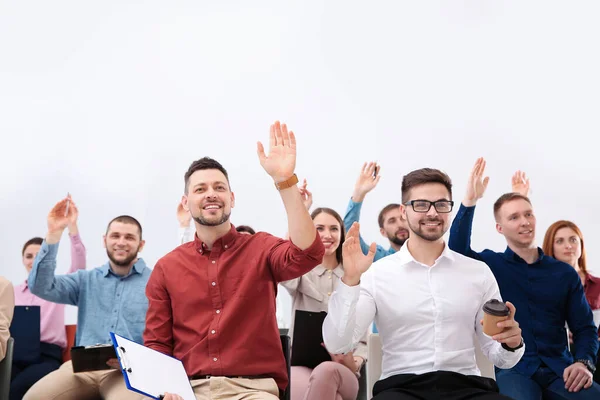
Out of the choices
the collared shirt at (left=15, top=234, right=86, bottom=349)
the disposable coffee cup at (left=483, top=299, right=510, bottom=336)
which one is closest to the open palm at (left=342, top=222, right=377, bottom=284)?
the disposable coffee cup at (left=483, top=299, right=510, bottom=336)

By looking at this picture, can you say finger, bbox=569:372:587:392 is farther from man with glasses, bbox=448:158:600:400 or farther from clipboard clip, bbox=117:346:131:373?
clipboard clip, bbox=117:346:131:373

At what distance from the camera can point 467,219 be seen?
123 inches

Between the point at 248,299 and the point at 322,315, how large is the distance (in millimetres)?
646

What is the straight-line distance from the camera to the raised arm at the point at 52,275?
3.54 m

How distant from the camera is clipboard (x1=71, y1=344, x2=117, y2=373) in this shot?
2.65 m

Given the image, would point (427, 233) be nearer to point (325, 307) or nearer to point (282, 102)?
point (325, 307)

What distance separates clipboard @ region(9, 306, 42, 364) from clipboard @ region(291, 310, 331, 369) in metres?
1.54

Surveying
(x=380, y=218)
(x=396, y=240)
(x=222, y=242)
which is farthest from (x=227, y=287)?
(x=380, y=218)

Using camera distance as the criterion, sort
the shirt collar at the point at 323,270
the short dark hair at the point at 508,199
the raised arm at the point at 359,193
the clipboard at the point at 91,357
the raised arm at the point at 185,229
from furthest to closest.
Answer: the raised arm at the point at 185,229
the raised arm at the point at 359,193
the shirt collar at the point at 323,270
the short dark hair at the point at 508,199
the clipboard at the point at 91,357

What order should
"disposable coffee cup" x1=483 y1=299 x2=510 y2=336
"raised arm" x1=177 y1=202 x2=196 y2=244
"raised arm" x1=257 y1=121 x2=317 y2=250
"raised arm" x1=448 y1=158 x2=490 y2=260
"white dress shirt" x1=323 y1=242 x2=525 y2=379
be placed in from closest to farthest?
"disposable coffee cup" x1=483 y1=299 x2=510 y2=336
"raised arm" x1=257 y1=121 x2=317 y2=250
"white dress shirt" x1=323 y1=242 x2=525 y2=379
"raised arm" x1=448 y1=158 x2=490 y2=260
"raised arm" x1=177 y1=202 x2=196 y2=244

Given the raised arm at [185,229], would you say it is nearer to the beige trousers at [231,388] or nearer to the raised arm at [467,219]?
the raised arm at [467,219]

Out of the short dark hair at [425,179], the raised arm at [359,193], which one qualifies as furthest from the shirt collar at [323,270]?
the short dark hair at [425,179]

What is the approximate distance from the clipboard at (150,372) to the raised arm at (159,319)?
24 centimetres

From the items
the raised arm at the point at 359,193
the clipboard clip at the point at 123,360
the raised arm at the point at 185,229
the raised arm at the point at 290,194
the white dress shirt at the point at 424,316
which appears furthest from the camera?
the raised arm at the point at 185,229
